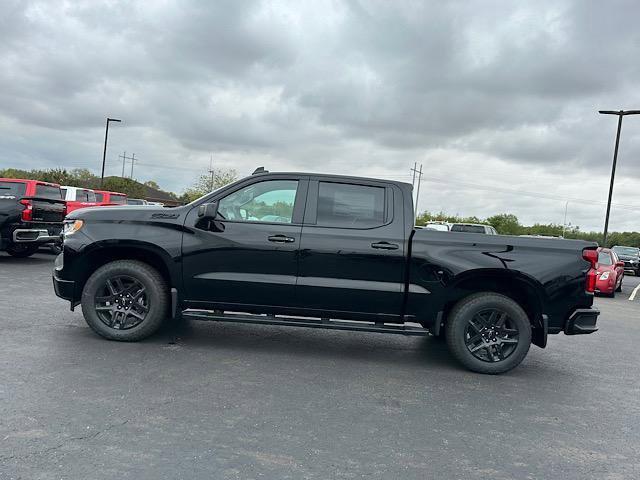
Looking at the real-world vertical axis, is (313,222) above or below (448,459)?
above

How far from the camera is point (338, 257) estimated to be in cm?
539

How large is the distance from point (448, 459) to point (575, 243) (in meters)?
3.02

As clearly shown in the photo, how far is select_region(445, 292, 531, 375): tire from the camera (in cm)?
535

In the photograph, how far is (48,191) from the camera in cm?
1380

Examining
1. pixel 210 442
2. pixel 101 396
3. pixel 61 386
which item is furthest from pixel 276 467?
pixel 61 386

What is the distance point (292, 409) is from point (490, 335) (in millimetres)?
2395

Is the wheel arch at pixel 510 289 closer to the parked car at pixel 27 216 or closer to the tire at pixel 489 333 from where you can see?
the tire at pixel 489 333

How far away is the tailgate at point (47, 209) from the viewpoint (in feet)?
39.6

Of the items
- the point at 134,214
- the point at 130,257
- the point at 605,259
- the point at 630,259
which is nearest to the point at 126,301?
the point at 130,257

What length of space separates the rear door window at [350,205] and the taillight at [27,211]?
8.96m

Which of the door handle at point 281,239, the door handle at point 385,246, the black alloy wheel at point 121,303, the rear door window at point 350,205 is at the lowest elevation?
the black alloy wheel at point 121,303

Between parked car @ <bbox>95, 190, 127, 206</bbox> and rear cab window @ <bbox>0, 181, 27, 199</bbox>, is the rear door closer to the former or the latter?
rear cab window @ <bbox>0, 181, 27, 199</bbox>

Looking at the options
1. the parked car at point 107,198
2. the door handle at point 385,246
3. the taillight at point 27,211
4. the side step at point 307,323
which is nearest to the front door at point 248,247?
the side step at point 307,323

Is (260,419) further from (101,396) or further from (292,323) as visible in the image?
(292,323)
